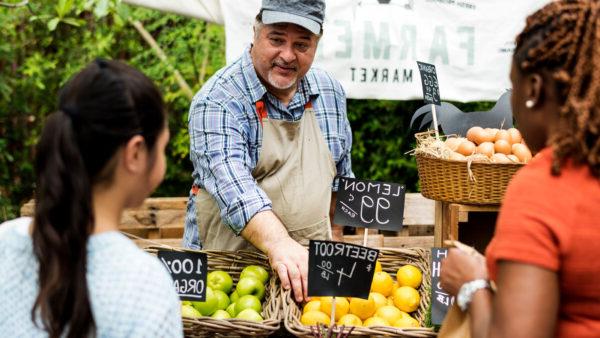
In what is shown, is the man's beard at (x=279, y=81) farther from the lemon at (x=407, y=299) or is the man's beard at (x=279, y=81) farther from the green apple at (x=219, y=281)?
the lemon at (x=407, y=299)

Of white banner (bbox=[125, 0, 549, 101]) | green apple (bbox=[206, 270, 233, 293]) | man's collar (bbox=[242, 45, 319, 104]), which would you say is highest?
white banner (bbox=[125, 0, 549, 101])

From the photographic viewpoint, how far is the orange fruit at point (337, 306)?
2525mm

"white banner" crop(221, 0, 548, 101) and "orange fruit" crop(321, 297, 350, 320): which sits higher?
"white banner" crop(221, 0, 548, 101)

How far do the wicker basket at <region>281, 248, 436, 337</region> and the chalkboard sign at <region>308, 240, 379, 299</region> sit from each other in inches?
4.5

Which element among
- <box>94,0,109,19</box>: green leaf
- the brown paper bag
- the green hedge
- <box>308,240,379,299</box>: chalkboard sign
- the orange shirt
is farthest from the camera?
the green hedge

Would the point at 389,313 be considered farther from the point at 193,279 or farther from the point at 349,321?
the point at 193,279

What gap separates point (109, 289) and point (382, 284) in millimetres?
1482

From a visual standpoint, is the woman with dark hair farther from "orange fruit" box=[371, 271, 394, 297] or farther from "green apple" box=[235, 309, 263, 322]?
"orange fruit" box=[371, 271, 394, 297]

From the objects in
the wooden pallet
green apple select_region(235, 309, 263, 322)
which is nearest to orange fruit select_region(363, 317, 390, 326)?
green apple select_region(235, 309, 263, 322)

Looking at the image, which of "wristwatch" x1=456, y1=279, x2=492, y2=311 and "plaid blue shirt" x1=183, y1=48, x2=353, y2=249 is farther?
"plaid blue shirt" x1=183, y1=48, x2=353, y2=249

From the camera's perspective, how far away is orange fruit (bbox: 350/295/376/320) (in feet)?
8.39

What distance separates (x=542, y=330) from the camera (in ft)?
4.58

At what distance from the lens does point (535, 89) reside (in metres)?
1.47

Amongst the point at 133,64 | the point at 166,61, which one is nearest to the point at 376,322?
the point at 166,61
